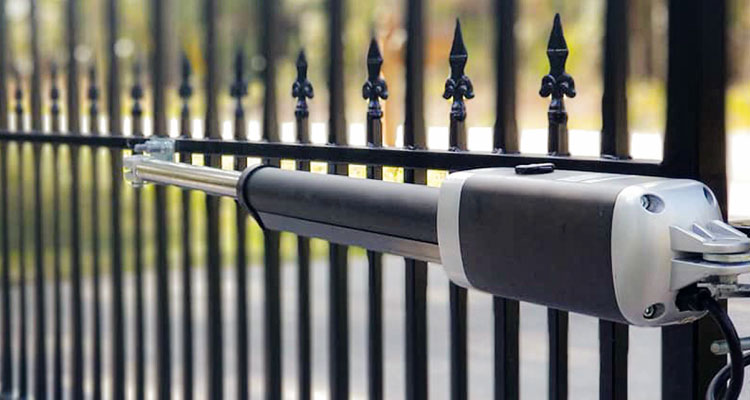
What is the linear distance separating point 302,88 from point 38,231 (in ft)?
3.99

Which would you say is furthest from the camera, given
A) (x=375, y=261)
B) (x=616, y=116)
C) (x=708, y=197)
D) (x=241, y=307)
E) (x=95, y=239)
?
(x=95, y=239)

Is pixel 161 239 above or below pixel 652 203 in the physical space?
below

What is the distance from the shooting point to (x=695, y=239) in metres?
0.99

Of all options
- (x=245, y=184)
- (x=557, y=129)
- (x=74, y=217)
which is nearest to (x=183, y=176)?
(x=245, y=184)

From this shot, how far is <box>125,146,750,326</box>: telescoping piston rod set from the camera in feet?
3.26

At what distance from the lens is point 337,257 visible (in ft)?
6.73

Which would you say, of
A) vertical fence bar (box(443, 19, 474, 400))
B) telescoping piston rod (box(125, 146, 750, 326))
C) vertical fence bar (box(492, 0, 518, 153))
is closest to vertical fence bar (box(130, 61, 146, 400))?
vertical fence bar (box(443, 19, 474, 400))

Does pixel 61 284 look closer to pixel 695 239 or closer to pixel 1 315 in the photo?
pixel 1 315

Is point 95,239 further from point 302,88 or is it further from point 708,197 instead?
point 708,197

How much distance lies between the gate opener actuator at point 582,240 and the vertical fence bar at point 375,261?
600 millimetres

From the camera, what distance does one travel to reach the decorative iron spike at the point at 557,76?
5.17 ft

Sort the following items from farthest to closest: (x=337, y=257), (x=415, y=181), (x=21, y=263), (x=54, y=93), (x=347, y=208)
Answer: (x=21, y=263) < (x=54, y=93) < (x=337, y=257) < (x=415, y=181) < (x=347, y=208)

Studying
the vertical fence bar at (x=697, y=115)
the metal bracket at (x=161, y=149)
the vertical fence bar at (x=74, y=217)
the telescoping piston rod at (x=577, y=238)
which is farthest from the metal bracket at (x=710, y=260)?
the vertical fence bar at (x=74, y=217)

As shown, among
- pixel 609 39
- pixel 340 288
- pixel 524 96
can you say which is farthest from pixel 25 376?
pixel 609 39
